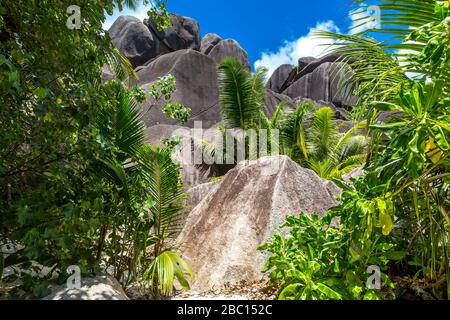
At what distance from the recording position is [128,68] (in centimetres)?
682

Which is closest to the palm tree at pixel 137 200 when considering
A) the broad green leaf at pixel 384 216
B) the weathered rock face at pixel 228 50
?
the broad green leaf at pixel 384 216

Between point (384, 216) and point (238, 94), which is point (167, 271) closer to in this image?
point (384, 216)

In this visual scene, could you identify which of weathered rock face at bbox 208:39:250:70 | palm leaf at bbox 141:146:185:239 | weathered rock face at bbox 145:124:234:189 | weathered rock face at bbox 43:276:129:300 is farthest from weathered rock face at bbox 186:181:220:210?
weathered rock face at bbox 208:39:250:70

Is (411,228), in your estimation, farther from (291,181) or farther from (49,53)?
(49,53)

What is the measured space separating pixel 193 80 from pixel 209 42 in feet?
34.4

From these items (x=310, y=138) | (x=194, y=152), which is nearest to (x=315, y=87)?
(x=310, y=138)

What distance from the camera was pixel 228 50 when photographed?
26188 millimetres

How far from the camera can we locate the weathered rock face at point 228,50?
85.7ft

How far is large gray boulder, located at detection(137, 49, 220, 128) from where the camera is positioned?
18062mm

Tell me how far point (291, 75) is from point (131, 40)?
463 inches

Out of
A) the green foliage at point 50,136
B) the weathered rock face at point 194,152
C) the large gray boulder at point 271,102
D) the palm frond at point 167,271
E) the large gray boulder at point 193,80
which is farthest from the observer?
the large gray boulder at point 271,102

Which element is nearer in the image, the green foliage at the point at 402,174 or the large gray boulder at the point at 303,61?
the green foliage at the point at 402,174

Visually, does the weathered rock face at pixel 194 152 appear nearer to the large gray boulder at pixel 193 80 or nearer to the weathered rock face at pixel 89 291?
the large gray boulder at pixel 193 80

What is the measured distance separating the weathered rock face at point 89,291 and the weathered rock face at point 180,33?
23402 millimetres
